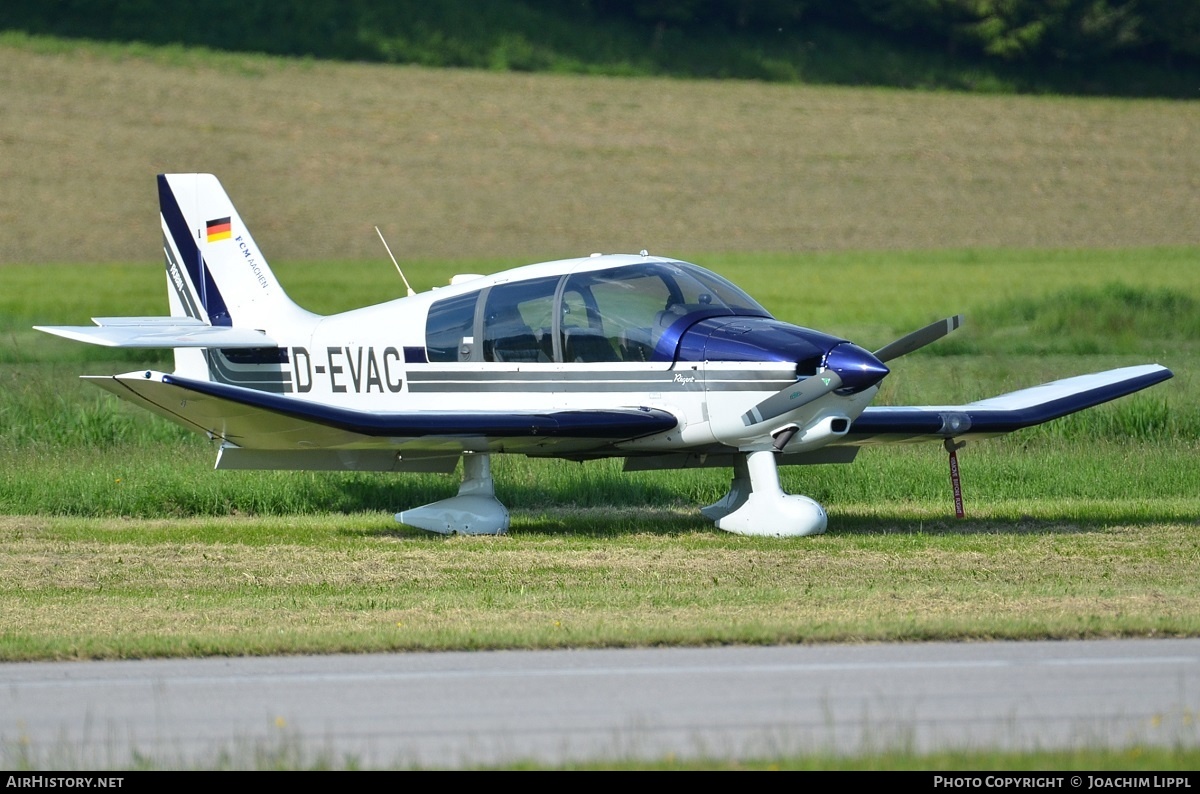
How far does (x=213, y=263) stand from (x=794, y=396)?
572cm

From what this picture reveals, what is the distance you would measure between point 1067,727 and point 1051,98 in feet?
189

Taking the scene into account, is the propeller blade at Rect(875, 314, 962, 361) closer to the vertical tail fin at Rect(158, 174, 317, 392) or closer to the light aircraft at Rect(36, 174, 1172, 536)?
Result: the light aircraft at Rect(36, 174, 1172, 536)

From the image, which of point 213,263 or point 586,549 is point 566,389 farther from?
point 213,263

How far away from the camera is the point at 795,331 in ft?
38.5

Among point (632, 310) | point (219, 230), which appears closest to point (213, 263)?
point (219, 230)

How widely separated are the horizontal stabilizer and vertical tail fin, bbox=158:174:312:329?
0.17m

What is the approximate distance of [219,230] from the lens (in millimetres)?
14359

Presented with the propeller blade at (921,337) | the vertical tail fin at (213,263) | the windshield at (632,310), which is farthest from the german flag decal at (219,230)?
the propeller blade at (921,337)

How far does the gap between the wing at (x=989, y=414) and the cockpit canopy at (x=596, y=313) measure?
4.14ft

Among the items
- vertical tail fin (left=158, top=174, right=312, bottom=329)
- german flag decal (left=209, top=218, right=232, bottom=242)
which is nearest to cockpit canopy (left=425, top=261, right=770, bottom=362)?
vertical tail fin (left=158, top=174, right=312, bottom=329)

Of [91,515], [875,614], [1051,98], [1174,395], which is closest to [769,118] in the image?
[1051,98]

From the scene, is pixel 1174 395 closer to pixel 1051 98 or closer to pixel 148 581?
pixel 148 581

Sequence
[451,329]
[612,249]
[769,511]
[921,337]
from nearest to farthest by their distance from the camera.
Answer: [769,511] → [921,337] → [451,329] → [612,249]

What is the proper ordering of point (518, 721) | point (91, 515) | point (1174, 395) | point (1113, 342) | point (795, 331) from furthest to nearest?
point (1113, 342) → point (1174, 395) → point (91, 515) → point (795, 331) → point (518, 721)
